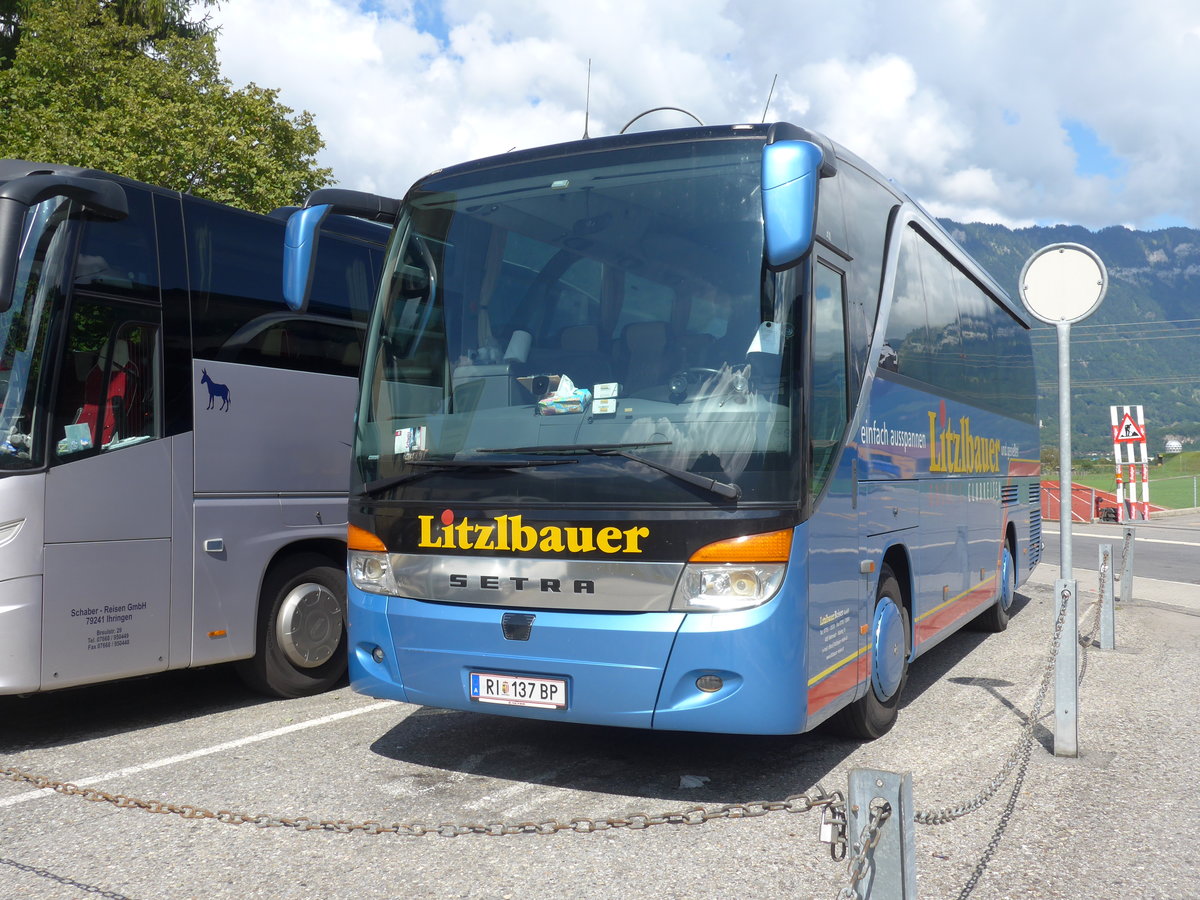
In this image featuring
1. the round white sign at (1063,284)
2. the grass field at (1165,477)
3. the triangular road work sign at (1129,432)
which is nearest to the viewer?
the round white sign at (1063,284)

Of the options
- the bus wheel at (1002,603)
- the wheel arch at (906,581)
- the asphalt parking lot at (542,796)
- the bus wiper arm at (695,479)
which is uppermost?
the bus wiper arm at (695,479)

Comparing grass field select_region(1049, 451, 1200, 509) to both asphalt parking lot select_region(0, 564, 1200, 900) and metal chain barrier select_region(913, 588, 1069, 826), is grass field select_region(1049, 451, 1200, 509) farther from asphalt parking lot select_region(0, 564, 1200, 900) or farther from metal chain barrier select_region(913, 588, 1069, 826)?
asphalt parking lot select_region(0, 564, 1200, 900)

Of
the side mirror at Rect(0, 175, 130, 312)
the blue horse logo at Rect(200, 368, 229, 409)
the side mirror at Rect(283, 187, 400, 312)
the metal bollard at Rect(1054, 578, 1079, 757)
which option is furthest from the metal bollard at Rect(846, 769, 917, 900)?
the blue horse logo at Rect(200, 368, 229, 409)

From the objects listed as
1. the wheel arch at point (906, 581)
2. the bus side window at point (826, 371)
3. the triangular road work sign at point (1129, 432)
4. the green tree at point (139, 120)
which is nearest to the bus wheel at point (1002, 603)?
the wheel arch at point (906, 581)

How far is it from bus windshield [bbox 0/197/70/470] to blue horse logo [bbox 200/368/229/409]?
105 cm

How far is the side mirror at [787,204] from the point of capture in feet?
14.3

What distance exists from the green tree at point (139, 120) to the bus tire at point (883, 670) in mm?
13395

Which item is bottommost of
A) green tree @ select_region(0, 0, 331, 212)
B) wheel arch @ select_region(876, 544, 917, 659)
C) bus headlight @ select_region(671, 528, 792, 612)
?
wheel arch @ select_region(876, 544, 917, 659)

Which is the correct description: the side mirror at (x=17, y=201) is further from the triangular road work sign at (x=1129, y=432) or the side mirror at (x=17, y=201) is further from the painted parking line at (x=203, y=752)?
the triangular road work sign at (x=1129, y=432)

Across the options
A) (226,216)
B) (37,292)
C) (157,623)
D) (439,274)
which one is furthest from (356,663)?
(226,216)

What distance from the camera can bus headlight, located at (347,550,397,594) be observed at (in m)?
5.47

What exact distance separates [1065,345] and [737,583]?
310 cm

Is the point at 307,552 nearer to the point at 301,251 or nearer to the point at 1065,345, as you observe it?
the point at 301,251

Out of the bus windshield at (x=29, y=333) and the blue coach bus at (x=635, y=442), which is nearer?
the blue coach bus at (x=635, y=442)
